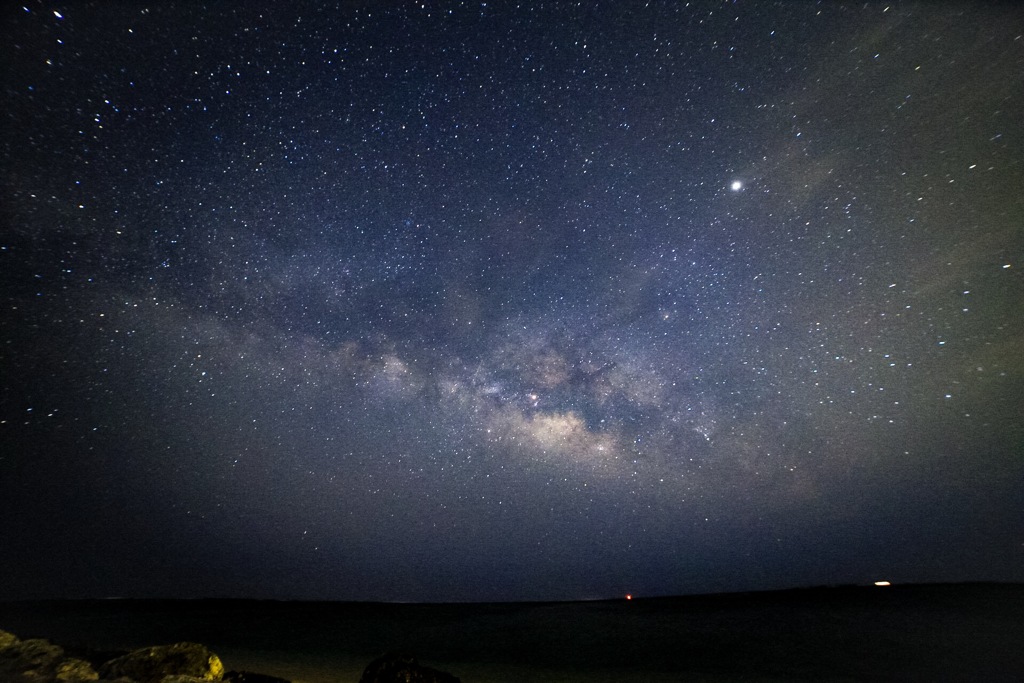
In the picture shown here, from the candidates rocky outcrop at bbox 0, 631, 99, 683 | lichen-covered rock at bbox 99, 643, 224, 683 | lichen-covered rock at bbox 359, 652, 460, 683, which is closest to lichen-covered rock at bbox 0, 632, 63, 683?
rocky outcrop at bbox 0, 631, 99, 683

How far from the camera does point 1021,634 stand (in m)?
20.0

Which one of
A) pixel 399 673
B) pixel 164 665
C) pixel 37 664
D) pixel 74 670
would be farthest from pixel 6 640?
pixel 399 673

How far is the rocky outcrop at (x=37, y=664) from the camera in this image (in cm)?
790

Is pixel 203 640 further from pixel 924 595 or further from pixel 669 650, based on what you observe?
pixel 924 595

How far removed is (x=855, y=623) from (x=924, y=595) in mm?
18119

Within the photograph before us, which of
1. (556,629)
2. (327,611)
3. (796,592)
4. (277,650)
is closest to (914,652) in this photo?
(556,629)

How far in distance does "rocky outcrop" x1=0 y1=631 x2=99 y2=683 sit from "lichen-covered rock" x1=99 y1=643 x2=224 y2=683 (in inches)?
14.7

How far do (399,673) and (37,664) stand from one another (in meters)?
7.12

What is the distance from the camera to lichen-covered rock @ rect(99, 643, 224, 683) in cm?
788

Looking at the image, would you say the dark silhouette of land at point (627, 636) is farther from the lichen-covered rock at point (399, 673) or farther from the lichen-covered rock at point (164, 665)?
the lichen-covered rock at point (399, 673)

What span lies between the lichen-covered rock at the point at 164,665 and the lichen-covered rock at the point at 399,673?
262cm

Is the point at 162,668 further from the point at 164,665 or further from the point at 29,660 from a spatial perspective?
the point at 29,660

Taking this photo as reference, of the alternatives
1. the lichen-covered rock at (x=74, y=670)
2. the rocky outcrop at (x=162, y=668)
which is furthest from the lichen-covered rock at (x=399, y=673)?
the lichen-covered rock at (x=74, y=670)

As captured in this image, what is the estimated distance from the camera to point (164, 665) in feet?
26.8
